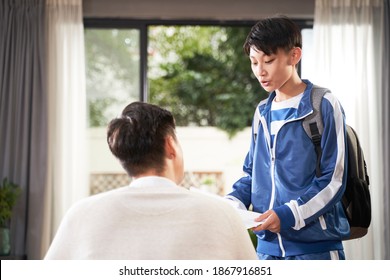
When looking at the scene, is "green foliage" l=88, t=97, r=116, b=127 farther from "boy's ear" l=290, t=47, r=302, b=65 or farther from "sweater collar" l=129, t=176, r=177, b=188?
"sweater collar" l=129, t=176, r=177, b=188

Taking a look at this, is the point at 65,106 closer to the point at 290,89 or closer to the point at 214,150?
the point at 290,89

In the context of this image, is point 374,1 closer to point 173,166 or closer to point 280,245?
point 280,245

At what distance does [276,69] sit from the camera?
1.61 m

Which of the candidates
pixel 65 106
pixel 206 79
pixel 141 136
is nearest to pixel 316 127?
pixel 141 136

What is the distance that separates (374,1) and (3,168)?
2308mm

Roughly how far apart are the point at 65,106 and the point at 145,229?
9.46 ft

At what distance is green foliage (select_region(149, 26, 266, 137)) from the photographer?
20.7ft

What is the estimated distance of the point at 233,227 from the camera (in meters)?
1.10

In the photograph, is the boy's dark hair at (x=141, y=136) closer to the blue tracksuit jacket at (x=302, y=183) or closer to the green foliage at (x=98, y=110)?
the blue tracksuit jacket at (x=302, y=183)

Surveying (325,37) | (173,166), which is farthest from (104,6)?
(173,166)

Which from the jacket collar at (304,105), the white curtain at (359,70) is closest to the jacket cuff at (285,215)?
the jacket collar at (304,105)

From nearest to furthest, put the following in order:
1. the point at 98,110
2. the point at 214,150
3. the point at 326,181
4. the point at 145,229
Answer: the point at 145,229 → the point at 326,181 → the point at 98,110 → the point at 214,150

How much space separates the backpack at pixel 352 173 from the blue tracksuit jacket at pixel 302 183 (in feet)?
0.04

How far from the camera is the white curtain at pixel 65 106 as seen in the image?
3828 millimetres
